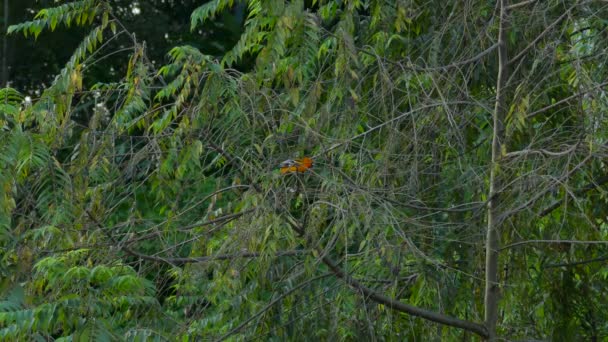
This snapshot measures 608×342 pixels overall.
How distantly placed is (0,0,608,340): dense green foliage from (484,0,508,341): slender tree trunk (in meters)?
0.03

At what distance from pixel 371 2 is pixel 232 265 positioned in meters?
1.70

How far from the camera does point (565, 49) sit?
4.29 meters

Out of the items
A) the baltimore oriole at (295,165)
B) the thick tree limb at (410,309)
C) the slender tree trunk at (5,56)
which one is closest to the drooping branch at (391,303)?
the thick tree limb at (410,309)

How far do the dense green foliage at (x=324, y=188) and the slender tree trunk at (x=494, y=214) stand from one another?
0.03 metres

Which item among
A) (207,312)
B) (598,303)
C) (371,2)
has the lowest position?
(598,303)

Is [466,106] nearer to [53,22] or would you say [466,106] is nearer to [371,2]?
[371,2]

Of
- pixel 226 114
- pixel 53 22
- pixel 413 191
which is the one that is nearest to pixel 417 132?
pixel 413 191

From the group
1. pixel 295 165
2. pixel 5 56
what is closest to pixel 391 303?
pixel 295 165

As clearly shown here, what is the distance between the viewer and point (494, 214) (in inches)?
149

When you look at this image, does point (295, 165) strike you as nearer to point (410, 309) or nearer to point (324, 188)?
point (324, 188)

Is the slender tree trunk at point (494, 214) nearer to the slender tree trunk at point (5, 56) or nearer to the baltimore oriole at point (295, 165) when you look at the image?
the baltimore oriole at point (295, 165)

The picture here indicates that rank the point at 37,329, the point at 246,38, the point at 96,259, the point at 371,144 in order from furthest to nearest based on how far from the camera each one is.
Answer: the point at 246,38 → the point at 371,144 → the point at 96,259 → the point at 37,329

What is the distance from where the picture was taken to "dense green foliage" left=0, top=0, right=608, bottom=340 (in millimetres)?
→ 3371

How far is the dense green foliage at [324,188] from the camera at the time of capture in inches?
133
